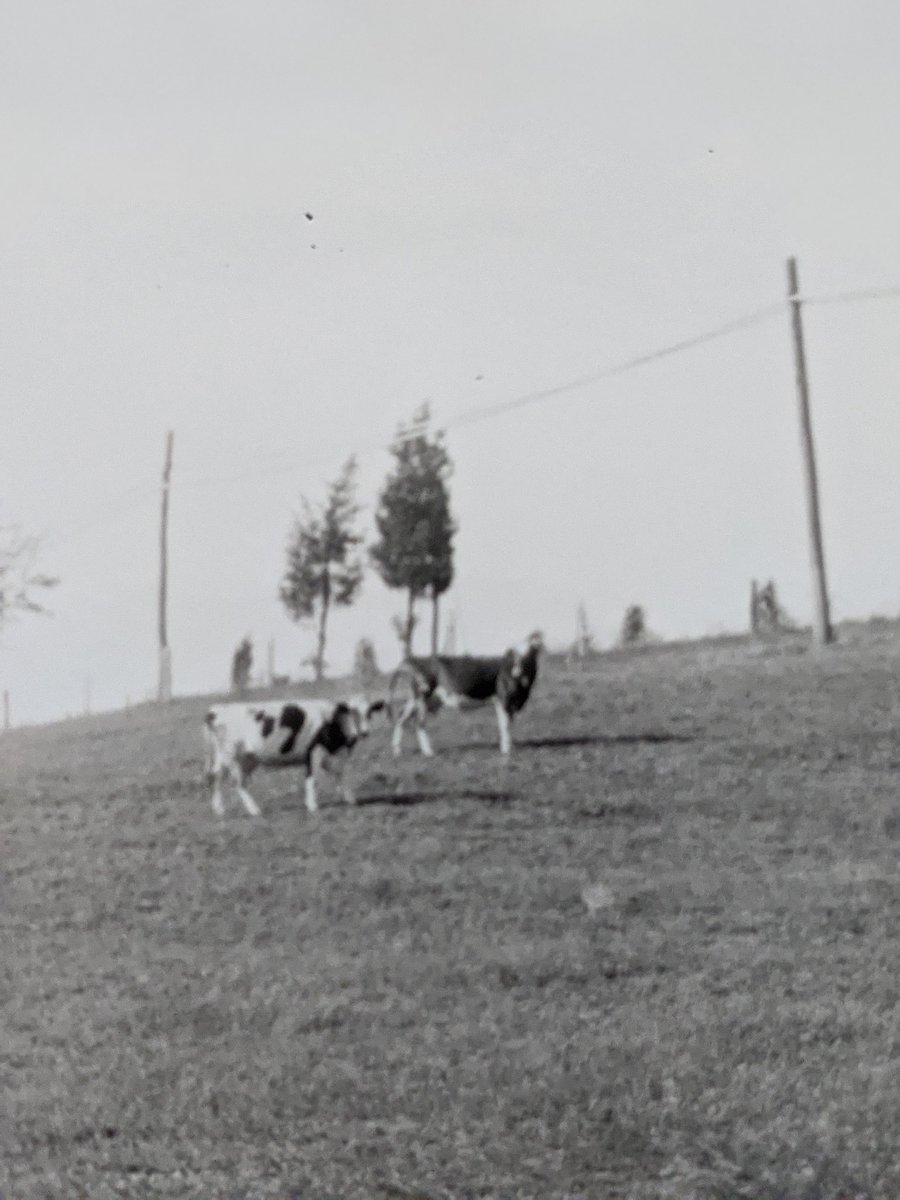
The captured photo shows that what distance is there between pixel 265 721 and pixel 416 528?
806 inches

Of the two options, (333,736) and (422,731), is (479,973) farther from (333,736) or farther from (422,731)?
(422,731)

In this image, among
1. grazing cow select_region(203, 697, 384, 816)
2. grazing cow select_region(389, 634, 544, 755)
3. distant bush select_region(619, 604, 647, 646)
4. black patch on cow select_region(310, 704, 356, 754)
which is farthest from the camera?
distant bush select_region(619, 604, 647, 646)

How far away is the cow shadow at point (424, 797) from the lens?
18297 mm

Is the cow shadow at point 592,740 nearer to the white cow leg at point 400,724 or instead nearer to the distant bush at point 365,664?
the white cow leg at point 400,724

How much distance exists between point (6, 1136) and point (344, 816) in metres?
8.48

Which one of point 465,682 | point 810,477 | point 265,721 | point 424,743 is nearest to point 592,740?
point 465,682

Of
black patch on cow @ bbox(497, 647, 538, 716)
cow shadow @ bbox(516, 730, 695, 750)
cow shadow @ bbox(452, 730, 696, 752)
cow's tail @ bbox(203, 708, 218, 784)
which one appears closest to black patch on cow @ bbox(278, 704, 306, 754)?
cow's tail @ bbox(203, 708, 218, 784)

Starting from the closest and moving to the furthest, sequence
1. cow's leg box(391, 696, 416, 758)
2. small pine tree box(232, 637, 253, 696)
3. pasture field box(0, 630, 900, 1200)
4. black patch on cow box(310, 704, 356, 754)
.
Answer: pasture field box(0, 630, 900, 1200)
black patch on cow box(310, 704, 356, 754)
cow's leg box(391, 696, 416, 758)
small pine tree box(232, 637, 253, 696)

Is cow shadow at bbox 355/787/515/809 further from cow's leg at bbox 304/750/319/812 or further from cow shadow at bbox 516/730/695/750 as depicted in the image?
cow shadow at bbox 516/730/695/750

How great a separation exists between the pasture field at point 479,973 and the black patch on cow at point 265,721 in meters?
0.80

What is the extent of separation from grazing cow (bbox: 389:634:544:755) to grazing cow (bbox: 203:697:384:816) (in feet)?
7.46

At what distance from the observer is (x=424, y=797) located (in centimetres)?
1859

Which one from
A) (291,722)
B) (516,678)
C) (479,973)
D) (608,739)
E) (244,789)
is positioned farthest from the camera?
(516,678)

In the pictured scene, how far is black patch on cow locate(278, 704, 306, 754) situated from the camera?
763 inches
